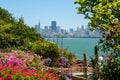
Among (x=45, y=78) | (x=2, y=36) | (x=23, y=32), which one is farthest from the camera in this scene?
Result: (x=23, y=32)

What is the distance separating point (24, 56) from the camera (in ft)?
78.0

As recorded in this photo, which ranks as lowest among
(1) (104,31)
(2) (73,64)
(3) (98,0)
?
(2) (73,64)

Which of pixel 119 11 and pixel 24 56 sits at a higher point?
pixel 119 11

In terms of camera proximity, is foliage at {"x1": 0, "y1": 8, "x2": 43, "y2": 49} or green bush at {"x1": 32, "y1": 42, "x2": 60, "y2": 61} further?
foliage at {"x1": 0, "y1": 8, "x2": 43, "y2": 49}

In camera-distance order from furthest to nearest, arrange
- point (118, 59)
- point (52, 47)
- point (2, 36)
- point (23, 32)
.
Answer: point (23, 32)
point (2, 36)
point (52, 47)
point (118, 59)

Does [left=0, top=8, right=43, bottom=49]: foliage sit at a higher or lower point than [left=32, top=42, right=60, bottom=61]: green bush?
higher

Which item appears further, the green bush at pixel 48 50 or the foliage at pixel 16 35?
the foliage at pixel 16 35

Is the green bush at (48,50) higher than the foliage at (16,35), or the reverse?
the foliage at (16,35)

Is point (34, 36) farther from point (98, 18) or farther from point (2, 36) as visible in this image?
point (98, 18)

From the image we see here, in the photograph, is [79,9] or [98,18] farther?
[79,9]

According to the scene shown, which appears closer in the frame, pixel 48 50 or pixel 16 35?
pixel 48 50

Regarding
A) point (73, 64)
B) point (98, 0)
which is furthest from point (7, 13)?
point (98, 0)

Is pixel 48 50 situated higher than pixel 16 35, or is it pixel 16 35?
pixel 16 35

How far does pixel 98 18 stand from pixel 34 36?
34.2 m
